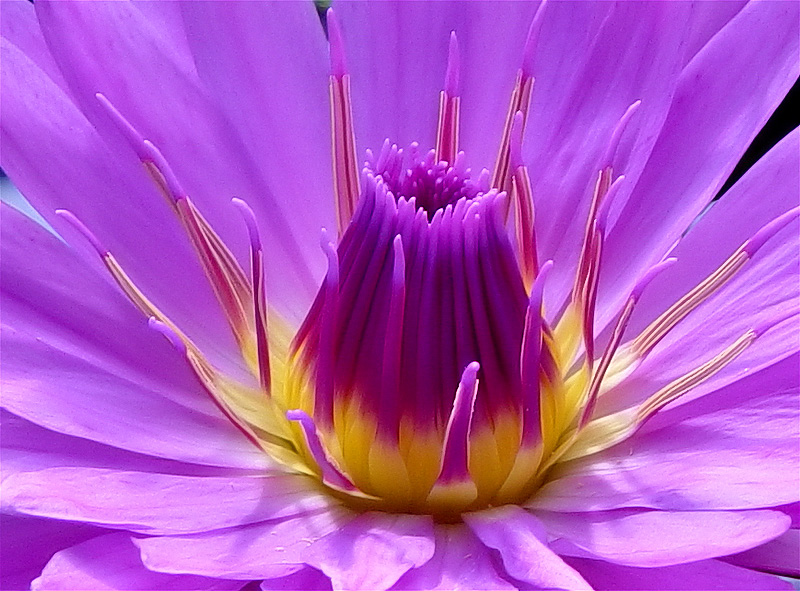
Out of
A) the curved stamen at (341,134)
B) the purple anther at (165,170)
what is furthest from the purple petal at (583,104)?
the purple anther at (165,170)

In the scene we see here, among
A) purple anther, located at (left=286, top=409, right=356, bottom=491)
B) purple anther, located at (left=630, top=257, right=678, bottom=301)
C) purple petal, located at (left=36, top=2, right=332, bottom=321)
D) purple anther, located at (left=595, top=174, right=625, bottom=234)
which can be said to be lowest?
purple anther, located at (left=286, top=409, right=356, bottom=491)

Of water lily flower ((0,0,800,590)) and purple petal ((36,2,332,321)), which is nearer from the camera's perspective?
water lily flower ((0,0,800,590))

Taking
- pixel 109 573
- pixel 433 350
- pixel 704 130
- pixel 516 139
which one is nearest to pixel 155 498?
pixel 109 573

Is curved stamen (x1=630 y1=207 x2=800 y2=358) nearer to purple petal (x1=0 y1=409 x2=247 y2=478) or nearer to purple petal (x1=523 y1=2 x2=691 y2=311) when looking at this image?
purple petal (x1=523 y1=2 x2=691 y2=311)

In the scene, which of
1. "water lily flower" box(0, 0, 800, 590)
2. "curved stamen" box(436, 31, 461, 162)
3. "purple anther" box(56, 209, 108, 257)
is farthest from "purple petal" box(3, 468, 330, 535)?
"curved stamen" box(436, 31, 461, 162)

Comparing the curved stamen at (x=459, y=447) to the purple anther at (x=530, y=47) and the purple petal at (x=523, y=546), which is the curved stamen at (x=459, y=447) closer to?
the purple petal at (x=523, y=546)

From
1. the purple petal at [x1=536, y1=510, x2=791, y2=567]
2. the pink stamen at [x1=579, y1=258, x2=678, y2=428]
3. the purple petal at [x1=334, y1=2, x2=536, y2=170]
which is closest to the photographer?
the purple petal at [x1=536, y1=510, x2=791, y2=567]

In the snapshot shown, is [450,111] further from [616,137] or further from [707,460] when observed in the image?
[707,460]
